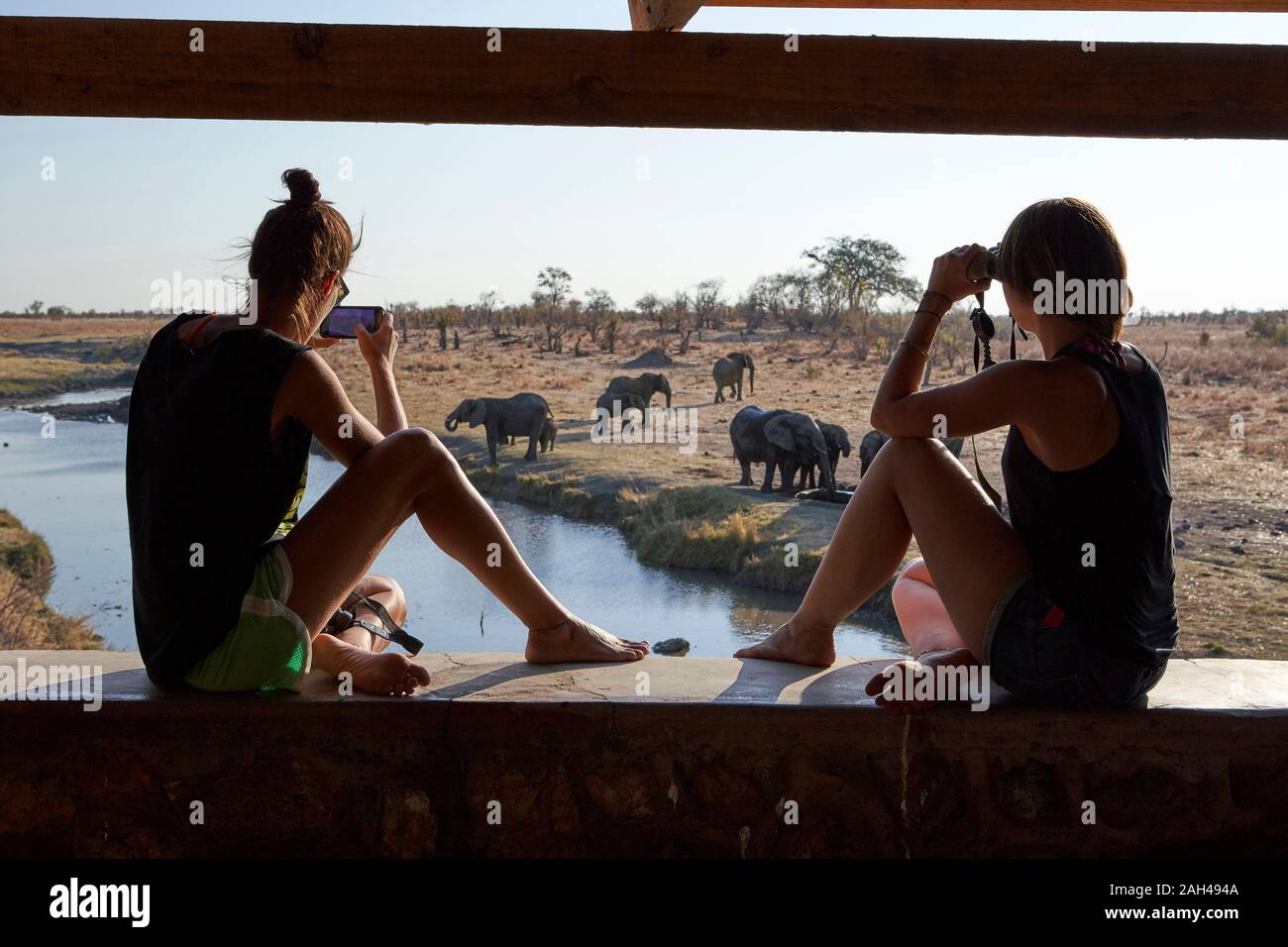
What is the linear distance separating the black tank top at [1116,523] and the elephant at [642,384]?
12.9 m

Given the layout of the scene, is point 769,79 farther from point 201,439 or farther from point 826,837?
point 826,837

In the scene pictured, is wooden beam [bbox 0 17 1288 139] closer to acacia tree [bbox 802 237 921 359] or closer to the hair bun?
the hair bun

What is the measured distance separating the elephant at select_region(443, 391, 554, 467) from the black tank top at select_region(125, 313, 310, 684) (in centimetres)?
1119

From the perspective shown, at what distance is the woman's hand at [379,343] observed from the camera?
229 centimetres

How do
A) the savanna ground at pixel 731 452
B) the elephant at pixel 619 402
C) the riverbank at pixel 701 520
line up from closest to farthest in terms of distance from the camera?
the riverbank at pixel 701 520
the savanna ground at pixel 731 452
the elephant at pixel 619 402

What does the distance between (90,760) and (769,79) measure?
167cm

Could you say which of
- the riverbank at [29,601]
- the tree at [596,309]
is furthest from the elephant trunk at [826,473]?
the riverbank at [29,601]

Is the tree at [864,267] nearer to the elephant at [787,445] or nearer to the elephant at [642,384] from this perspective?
the elephant at [642,384]

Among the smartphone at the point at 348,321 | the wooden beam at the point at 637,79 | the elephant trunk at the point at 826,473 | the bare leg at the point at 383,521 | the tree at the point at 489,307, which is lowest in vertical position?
the elephant trunk at the point at 826,473

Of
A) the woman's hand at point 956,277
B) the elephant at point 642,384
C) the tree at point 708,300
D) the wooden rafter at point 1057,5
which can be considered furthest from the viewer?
the tree at point 708,300

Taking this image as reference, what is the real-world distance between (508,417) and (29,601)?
17.0 feet

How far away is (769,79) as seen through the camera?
89.7 inches

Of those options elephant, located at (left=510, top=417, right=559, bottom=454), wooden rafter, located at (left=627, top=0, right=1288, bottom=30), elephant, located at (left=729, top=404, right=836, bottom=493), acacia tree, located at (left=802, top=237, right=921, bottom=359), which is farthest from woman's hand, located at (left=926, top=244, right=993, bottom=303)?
acacia tree, located at (left=802, top=237, right=921, bottom=359)
